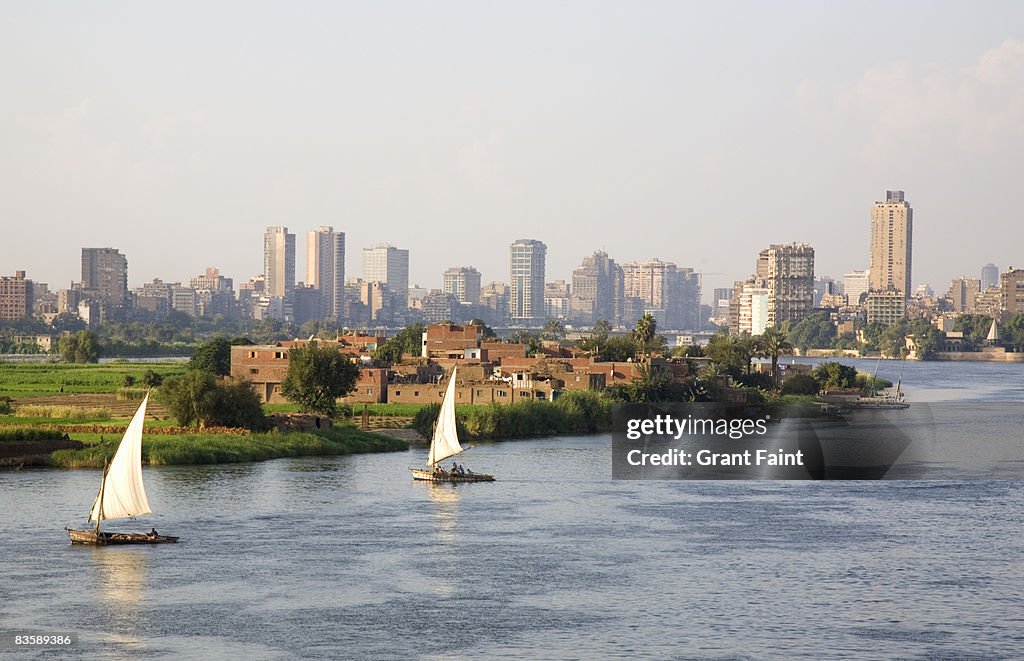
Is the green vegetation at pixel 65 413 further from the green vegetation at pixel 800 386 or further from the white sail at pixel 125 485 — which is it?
the green vegetation at pixel 800 386

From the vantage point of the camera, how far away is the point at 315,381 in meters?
72.0

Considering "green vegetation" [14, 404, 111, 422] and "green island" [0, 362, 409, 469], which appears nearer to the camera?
"green island" [0, 362, 409, 469]

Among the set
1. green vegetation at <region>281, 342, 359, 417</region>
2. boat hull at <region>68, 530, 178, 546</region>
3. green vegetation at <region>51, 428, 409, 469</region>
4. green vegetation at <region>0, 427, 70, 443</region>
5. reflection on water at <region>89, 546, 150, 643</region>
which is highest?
green vegetation at <region>281, 342, 359, 417</region>

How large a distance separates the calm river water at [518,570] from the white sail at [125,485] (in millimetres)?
1217

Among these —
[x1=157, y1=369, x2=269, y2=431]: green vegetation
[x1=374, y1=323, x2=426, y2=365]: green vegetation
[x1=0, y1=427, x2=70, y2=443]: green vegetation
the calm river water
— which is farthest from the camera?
[x1=374, y1=323, x2=426, y2=365]: green vegetation

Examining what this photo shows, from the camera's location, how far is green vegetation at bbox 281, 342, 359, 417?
7194 cm

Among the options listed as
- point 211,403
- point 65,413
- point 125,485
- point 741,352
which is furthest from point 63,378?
point 125,485

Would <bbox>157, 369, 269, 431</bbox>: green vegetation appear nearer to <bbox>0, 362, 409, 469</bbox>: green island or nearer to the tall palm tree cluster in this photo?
<bbox>0, 362, 409, 469</bbox>: green island

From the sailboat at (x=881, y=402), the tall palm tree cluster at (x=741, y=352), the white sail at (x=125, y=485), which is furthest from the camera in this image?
the tall palm tree cluster at (x=741, y=352)

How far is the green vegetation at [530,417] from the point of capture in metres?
70.7

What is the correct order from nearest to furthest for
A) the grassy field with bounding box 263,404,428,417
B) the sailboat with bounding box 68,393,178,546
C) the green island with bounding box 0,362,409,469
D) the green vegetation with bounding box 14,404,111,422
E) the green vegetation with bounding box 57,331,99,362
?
the sailboat with bounding box 68,393,178,546 → the green island with bounding box 0,362,409,469 → the green vegetation with bounding box 14,404,111,422 → the grassy field with bounding box 263,404,428,417 → the green vegetation with bounding box 57,331,99,362

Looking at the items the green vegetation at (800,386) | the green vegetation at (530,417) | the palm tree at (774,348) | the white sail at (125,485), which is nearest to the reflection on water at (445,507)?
the white sail at (125,485)

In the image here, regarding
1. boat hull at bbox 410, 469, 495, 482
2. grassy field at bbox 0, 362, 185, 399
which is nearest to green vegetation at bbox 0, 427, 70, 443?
boat hull at bbox 410, 469, 495, 482

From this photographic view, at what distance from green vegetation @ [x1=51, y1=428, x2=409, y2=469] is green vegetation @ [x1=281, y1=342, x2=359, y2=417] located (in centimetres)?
591
